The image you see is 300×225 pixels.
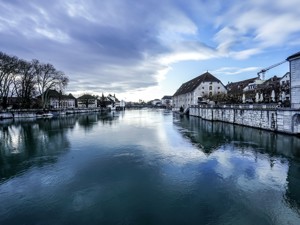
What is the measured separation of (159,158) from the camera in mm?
13922

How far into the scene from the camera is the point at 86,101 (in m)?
121

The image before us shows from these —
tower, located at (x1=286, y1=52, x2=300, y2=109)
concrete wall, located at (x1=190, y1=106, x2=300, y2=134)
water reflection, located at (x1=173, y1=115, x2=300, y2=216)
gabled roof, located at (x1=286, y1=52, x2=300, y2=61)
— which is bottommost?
→ water reflection, located at (x1=173, y1=115, x2=300, y2=216)

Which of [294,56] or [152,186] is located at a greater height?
[294,56]

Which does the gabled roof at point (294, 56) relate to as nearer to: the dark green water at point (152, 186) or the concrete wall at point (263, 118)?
the concrete wall at point (263, 118)

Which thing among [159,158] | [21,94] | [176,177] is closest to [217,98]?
[159,158]

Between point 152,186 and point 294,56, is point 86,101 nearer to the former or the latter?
point 294,56

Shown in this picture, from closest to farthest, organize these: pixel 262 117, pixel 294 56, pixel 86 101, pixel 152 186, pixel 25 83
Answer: pixel 152 186, pixel 294 56, pixel 262 117, pixel 25 83, pixel 86 101

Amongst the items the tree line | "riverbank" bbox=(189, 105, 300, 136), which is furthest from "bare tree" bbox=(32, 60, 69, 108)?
"riverbank" bbox=(189, 105, 300, 136)

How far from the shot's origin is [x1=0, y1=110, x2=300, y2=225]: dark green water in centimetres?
696

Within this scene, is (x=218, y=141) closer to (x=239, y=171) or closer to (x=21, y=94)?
(x=239, y=171)

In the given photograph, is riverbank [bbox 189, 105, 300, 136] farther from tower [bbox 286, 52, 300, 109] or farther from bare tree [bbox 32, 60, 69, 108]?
bare tree [bbox 32, 60, 69, 108]

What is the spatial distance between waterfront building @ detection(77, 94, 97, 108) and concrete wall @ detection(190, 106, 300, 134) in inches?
3581

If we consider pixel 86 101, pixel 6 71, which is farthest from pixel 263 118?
pixel 86 101

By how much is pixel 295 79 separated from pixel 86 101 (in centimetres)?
11304
